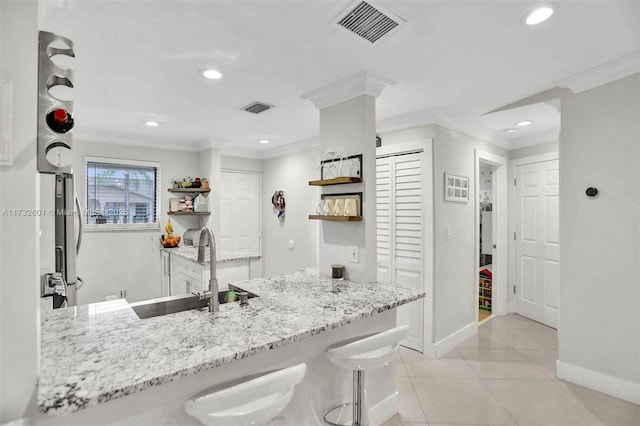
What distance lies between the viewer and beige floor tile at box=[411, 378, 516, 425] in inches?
85.9

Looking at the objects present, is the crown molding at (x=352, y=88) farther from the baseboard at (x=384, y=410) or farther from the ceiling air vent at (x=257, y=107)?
the baseboard at (x=384, y=410)

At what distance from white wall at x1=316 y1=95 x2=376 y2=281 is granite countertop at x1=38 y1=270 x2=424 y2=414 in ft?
1.08

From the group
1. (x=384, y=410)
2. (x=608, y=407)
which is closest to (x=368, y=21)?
(x=384, y=410)

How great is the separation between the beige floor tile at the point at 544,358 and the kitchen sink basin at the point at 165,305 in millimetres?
2623

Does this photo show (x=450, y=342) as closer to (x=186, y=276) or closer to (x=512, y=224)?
(x=512, y=224)

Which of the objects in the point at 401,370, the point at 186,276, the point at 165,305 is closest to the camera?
the point at 165,305

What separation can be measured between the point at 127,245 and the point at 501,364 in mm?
4395

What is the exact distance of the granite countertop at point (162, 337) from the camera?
1015mm

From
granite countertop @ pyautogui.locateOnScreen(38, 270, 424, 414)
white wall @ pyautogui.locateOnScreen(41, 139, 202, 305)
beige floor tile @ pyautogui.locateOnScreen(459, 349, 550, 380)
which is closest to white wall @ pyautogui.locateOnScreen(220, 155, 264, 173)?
white wall @ pyautogui.locateOnScreen(41, 139, 202, 305)

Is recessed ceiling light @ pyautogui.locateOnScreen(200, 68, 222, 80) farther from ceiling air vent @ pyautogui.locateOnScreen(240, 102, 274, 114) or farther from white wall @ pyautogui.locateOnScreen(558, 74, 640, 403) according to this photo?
white wall @ pyautogui.locateOnScreen(558, 74, 640, 403)

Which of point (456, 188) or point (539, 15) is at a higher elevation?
point (539, 15)

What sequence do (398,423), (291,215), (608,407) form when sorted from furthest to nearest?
(291,215) → (608,407) → (398,423)

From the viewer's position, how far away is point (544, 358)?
306 centimetres

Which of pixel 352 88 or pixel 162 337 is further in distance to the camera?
pixel 352 88
